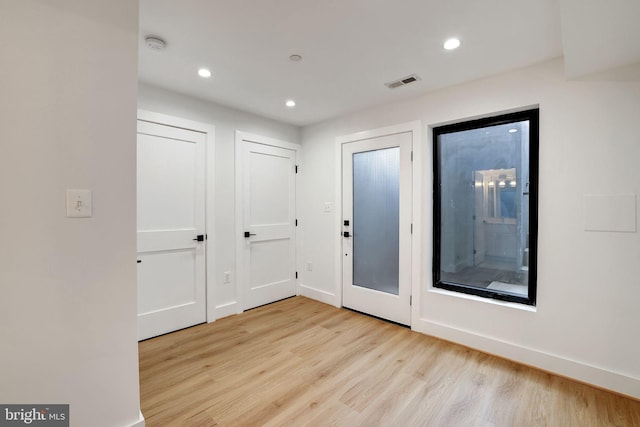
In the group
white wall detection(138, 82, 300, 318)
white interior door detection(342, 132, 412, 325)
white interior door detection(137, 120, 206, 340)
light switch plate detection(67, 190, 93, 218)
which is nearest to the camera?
light switch plate detection(67, 190, 93, 218)

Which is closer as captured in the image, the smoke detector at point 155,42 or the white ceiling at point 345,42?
the white ceiling at point 345,42

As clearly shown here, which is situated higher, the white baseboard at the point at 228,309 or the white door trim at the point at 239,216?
the white door trim at the point at 239,216

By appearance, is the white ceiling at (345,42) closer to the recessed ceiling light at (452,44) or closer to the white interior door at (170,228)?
the recessed ceiling light at (452,44)

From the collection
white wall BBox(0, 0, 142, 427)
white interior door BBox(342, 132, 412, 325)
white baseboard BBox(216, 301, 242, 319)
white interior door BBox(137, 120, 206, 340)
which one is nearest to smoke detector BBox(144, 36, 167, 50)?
white wall BBox(0, 0, 142, 427)

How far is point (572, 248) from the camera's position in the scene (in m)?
2.18

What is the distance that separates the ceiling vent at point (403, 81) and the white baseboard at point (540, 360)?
2.43 metres

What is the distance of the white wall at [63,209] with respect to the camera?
4.13ft

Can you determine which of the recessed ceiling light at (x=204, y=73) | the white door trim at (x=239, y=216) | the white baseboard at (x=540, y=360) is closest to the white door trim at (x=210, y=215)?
the white door trim at (x=239, y=216)

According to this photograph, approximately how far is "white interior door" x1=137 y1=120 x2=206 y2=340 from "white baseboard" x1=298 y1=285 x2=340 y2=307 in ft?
4.81

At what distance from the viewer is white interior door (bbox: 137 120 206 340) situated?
279 cm

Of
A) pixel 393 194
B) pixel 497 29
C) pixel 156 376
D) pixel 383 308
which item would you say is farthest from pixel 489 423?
pixel 497 29

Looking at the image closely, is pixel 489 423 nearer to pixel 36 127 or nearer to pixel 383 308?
pixel 383 308

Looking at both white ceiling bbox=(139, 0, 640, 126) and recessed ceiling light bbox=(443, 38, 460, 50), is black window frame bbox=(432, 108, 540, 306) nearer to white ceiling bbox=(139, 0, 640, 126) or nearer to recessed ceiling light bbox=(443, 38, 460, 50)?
white ceiling bbox=(139, 0, 640, 126)

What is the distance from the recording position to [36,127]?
1302mm
